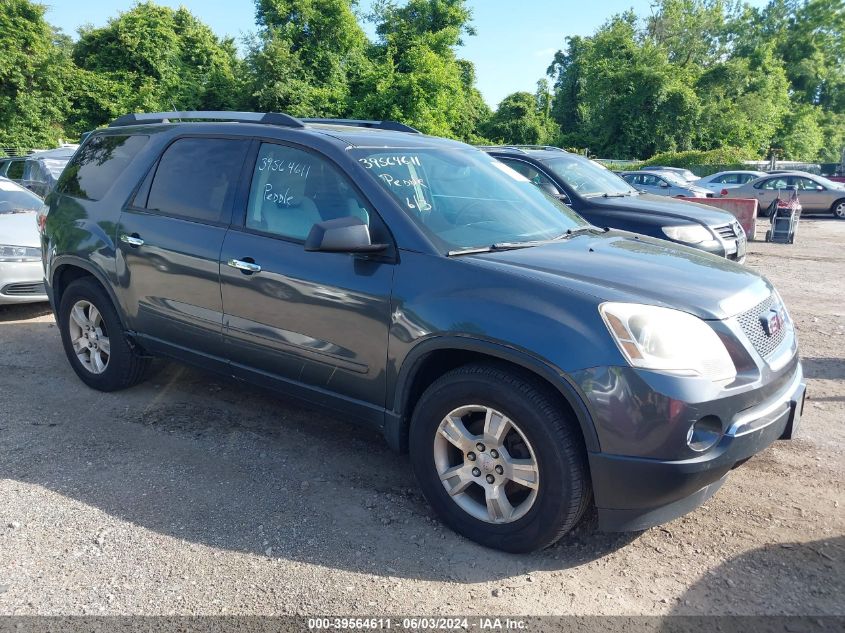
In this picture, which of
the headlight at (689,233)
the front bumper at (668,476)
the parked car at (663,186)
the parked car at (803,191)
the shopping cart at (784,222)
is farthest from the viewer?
the parked car at (803,191)

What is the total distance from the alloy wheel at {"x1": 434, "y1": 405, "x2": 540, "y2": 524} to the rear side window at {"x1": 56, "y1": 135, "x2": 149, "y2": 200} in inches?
122

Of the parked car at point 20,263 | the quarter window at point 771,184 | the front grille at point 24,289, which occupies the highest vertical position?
the quarter window at point 771,184

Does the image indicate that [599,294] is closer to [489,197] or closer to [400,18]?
[489,197]

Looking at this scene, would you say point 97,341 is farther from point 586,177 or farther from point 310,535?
point 586,177

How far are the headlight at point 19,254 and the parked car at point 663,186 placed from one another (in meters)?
16.8

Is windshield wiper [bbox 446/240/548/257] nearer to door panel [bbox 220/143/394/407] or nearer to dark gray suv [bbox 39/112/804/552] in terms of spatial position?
dark gray suv [bbox 39/112/804/552]

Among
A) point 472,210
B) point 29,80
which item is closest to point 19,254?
point 472,210

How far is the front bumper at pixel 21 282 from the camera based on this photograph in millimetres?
7000

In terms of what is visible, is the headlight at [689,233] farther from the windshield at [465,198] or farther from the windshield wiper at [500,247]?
the windshield wiper at [500,247]

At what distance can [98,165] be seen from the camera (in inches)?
198

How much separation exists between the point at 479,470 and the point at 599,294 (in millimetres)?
955

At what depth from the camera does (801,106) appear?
194ft

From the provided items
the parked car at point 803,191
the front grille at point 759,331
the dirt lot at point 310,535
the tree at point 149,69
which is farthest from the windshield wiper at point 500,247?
the tree at point 149,69

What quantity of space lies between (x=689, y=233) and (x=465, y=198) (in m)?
4.72
